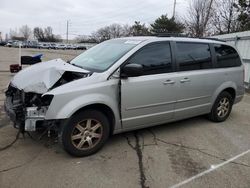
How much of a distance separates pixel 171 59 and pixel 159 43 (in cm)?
36

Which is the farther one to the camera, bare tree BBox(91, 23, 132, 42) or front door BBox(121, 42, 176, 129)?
bare tree BBox(91, 23, 132, 42)

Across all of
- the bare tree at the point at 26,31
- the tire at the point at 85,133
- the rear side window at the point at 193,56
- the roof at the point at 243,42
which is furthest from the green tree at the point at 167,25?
the bare tree at the point at 26,31

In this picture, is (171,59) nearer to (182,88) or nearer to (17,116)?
(182,88)

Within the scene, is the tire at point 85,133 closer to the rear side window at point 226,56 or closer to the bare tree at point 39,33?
the rear side window at point 226,56

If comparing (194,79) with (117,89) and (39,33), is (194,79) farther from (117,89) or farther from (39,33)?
(39,33)

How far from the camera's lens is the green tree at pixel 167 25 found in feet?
113

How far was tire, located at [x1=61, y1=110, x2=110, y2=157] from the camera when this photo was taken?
3.71 metres

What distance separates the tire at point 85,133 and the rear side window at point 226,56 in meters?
2.96

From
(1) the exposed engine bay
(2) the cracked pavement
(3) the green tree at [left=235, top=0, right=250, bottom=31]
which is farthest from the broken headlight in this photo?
(3) the green tree at [left=235, top=0, right=250, bottom=31]

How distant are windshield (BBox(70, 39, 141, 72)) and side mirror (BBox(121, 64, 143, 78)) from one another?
25 centimetres

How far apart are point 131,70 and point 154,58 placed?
705 mm

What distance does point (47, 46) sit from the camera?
70.2m

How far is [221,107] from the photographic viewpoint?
5.84 metres

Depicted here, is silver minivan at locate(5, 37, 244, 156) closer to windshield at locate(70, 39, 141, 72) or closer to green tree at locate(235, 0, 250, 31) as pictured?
windshield at locate(70, 39, 141, 72)
